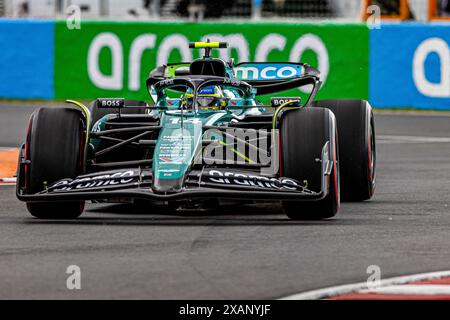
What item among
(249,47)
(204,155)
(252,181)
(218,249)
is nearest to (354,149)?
(204,155)

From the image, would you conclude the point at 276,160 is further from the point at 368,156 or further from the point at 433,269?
the point at 433,269

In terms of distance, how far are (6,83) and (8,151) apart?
354 inches

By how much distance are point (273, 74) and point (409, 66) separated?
398 inches

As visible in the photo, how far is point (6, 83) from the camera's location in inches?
1017

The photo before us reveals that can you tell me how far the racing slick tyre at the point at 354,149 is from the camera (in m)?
12.0

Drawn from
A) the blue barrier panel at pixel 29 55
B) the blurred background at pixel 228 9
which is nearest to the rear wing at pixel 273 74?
the blue barrier panel at pixel 29 55

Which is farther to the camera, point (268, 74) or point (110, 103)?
point (268, 74)

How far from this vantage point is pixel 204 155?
10.8 meters

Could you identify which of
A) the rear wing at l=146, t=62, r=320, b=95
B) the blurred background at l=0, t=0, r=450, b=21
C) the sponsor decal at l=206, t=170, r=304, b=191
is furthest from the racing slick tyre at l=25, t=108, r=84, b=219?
the blurred background at l=0, t=0, r=450, b=21

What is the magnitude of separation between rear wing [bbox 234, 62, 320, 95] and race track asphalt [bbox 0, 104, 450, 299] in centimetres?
143

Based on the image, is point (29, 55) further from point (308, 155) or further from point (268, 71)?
point (308, 155)

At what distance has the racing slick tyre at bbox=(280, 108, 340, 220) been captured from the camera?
10.4 metres
